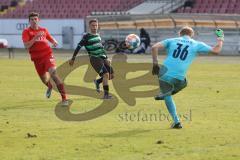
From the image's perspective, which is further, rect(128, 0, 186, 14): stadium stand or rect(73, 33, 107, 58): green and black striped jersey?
rect(128, 0, 186, 14): stadium stand

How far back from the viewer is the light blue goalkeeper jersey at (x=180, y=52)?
1261 centimetres

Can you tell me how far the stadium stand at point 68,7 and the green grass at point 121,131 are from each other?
34.0 m

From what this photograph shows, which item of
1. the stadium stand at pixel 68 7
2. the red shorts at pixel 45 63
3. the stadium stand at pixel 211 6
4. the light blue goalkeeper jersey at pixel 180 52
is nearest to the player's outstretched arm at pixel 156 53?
the light blue goalkeeper jersey at pixel 180 52

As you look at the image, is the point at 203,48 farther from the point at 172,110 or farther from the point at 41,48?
the point at 41,48

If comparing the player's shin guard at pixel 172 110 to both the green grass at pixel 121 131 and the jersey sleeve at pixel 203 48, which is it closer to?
the green grass at pixel 121 131

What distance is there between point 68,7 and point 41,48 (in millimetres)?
39261

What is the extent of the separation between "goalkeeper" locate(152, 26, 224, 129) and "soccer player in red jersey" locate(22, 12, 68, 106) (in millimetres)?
4124

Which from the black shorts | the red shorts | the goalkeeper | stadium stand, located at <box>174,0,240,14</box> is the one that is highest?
the goalkeeper

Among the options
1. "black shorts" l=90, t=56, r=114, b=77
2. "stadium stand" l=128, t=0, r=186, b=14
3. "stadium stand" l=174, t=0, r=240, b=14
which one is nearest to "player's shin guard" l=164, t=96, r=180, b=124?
"black shorts" l=90, t=56, r=114, b=77

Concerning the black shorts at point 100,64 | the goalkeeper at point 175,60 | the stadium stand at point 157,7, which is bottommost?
the stadium stand at point 157,7

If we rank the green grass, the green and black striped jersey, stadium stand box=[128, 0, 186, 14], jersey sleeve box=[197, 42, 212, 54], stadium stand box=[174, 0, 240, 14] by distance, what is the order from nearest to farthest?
the green grass, jersey sleeve box=[197, 42, 212, 54], the green and black striped jersey, stadium stand box=[174, 0, 240, 14], stadium stand box=[128, 0, 186, 14]

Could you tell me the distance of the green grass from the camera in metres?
10.2

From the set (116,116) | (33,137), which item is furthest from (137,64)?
(33,137)

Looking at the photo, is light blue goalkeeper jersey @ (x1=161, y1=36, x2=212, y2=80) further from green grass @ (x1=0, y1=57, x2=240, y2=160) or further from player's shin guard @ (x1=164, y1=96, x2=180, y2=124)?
green grass @ (x1=0, y1=57, x2=240, y2=160)
